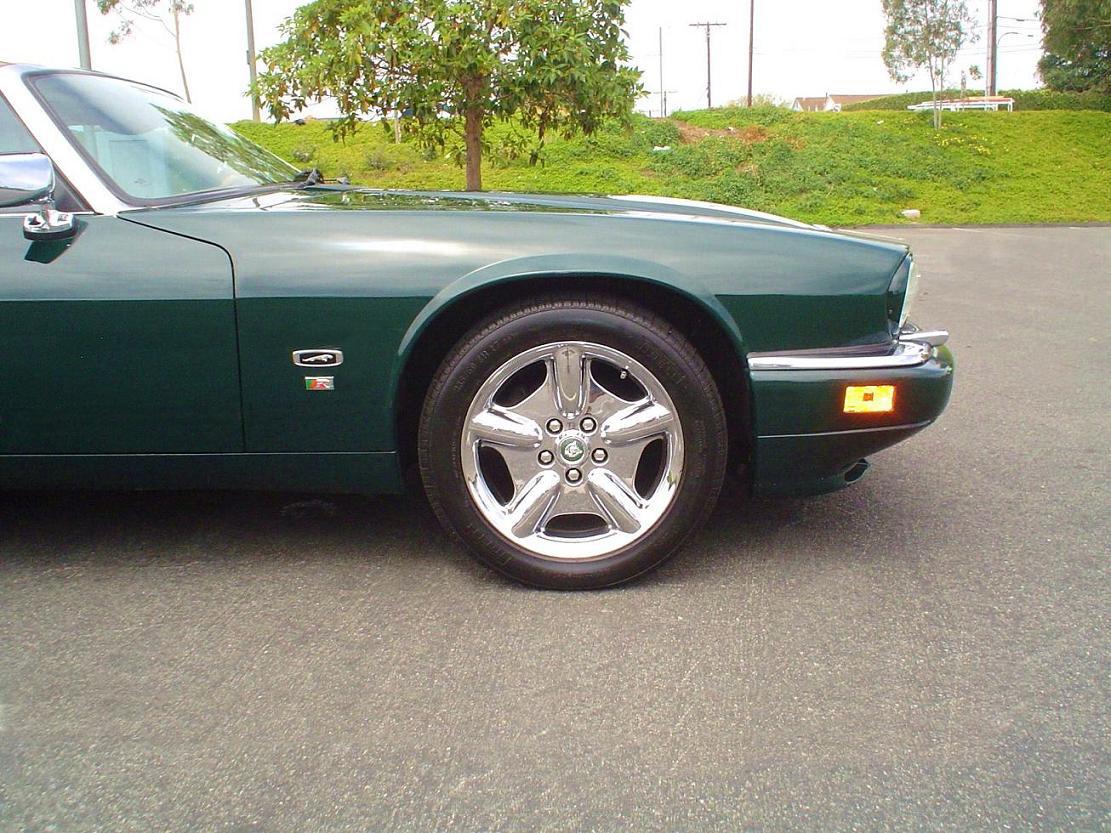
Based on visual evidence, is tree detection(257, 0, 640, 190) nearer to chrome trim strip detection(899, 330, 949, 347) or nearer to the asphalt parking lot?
the asphalt parking lot

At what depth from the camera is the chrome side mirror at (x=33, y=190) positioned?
262 centimetres

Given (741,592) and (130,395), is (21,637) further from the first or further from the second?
(741,592)

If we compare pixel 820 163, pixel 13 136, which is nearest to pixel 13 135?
pixel 13 136

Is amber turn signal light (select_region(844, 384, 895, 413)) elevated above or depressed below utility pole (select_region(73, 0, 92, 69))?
below

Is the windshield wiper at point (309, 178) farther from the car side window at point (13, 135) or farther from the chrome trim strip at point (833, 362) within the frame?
the chrome trim strip at point (833, 362)

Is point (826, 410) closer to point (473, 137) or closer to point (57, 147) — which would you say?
point (57, 147)

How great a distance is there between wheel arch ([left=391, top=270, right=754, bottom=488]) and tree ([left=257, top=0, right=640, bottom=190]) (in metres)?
6.59

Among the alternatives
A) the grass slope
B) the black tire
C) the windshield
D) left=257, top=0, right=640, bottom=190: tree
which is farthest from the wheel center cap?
the grass slope

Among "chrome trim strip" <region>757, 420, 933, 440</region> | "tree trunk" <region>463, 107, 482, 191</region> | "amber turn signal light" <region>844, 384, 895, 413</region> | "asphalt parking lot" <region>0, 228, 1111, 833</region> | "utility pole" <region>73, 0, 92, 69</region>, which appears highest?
"utility pole" <region>73, 0, 92, 69</region>

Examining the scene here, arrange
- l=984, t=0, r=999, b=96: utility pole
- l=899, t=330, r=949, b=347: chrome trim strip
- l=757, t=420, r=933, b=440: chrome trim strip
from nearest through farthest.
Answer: l=757, t=420, r=933, b=440: chrome trim strip, l=899, t=330, r=949, b=347: chrome trim strip, l=984, t=0, r=999, b=96: utility pole

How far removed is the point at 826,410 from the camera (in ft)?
8.90

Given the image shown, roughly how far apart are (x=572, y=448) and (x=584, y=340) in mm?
299

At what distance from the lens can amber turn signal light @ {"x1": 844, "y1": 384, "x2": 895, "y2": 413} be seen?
2711mm

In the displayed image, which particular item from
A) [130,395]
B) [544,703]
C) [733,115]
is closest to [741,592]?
[544,703]
